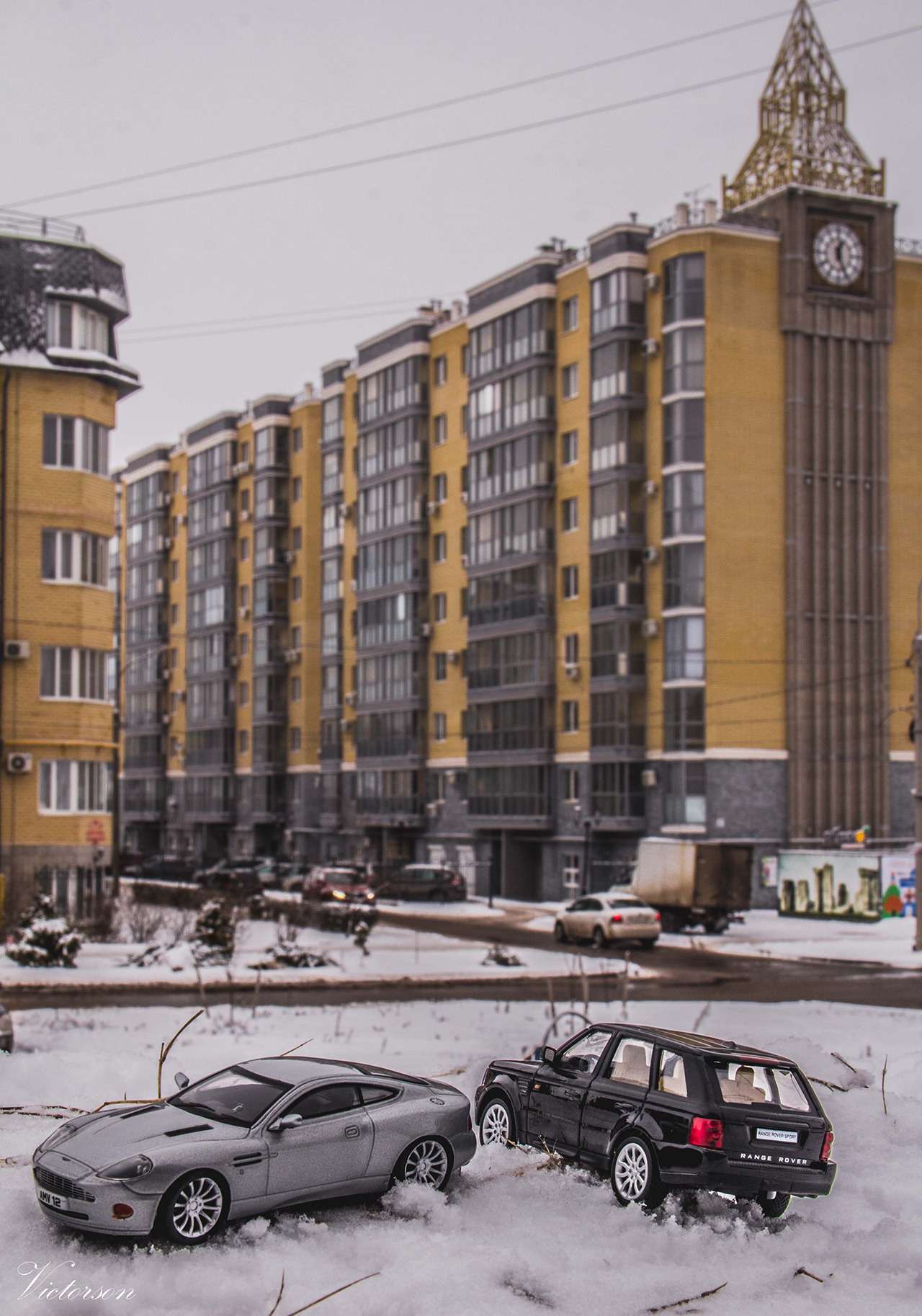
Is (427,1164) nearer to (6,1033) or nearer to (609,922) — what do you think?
(6,1033)

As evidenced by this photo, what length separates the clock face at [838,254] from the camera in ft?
199

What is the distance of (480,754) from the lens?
225 ft

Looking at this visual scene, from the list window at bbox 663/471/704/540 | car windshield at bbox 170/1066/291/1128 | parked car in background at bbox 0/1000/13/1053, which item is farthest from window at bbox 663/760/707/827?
car windshield at bbox 170/1066/291/1128

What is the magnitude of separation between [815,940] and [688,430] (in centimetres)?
2130

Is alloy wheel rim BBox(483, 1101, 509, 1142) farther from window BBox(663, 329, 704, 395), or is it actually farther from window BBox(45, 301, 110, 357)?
window BBox(663, 329, 704, 395)

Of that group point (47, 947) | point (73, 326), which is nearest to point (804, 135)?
point (73, 326)

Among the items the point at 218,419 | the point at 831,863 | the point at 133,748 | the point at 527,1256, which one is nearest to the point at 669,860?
the point at 831,863

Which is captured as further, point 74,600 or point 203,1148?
point 74,600

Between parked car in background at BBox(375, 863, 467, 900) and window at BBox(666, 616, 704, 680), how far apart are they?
11727 mm

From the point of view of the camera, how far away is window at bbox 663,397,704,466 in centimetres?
5906

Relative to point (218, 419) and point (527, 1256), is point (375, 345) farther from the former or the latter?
point (527, 1256)

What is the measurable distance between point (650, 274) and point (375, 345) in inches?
836

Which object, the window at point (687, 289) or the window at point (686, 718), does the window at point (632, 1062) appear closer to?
the window at point (686, 718)

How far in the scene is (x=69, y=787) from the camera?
146 feet
